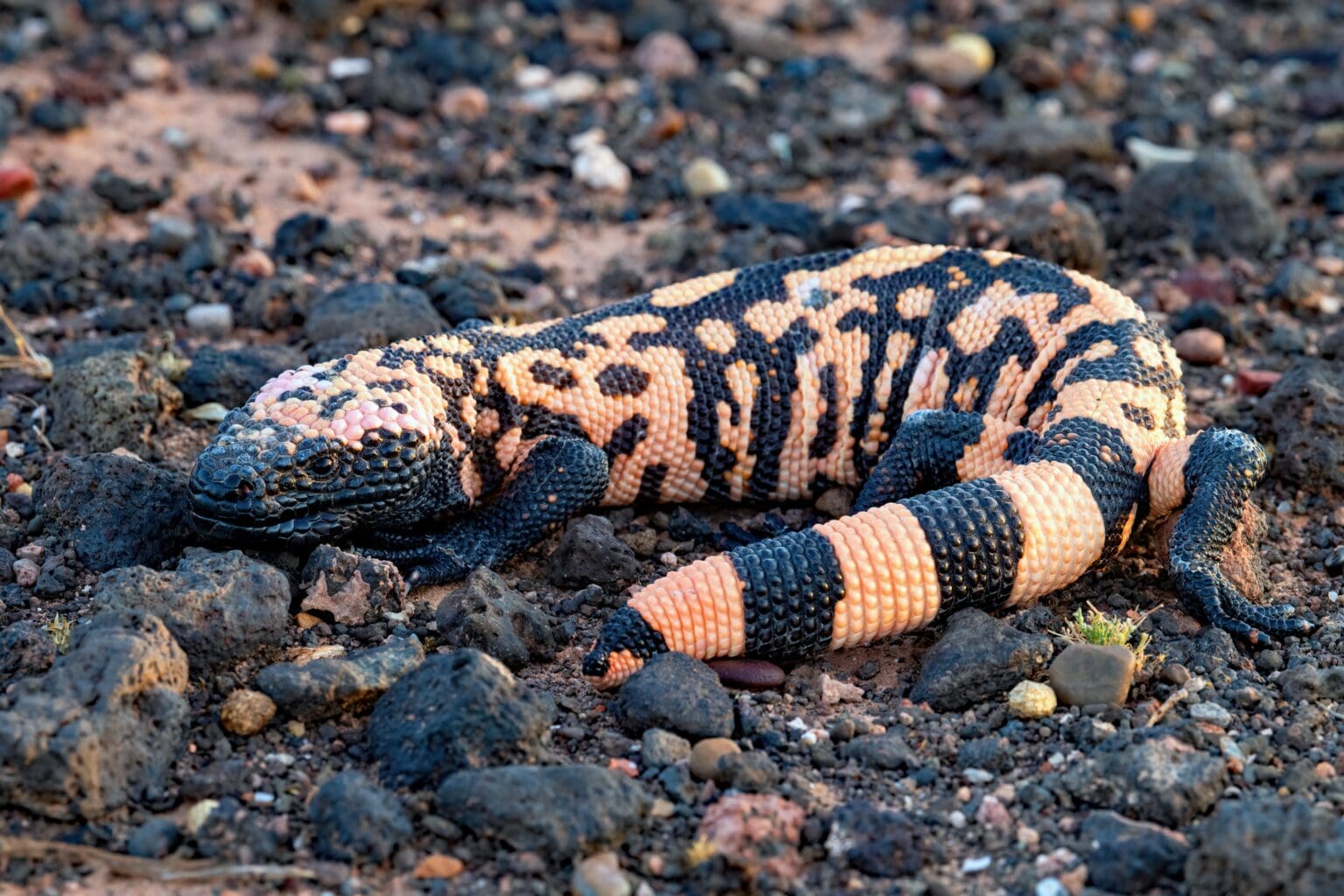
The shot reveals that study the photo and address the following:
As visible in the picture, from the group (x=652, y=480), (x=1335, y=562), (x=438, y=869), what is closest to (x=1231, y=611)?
(x=1335, y=562)

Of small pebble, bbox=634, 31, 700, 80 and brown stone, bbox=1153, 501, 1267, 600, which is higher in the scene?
small pebble, bbox=634, 31, 700, 80

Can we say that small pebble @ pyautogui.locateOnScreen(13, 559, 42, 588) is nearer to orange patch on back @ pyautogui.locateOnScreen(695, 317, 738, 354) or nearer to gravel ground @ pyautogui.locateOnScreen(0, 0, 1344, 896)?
gravel ground @ pyautogui.locateOnScreen(0, 0, 1344, 896)

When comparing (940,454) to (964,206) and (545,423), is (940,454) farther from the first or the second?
(964,206)

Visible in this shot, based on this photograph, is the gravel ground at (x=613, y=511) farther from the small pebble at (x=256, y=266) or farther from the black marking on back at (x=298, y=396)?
the black marking on back at (x=298, y=396)

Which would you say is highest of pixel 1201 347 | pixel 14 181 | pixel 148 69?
pixel 148 69

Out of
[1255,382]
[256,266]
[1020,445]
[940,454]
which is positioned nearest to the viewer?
[1020,445]

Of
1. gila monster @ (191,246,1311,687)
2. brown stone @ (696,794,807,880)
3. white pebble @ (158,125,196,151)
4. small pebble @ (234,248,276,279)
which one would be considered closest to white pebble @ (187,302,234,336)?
small pebble @ (234,248,276,279)

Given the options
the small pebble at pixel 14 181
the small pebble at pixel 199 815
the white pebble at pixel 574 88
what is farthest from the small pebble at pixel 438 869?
the white pebble at pixel 574 88

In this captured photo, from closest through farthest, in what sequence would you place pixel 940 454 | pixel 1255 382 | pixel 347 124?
pixel 940 454
pixel 1255 382
pixel 347 124

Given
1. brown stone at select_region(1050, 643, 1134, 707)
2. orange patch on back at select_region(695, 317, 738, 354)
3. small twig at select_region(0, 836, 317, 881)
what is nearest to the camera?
small twig at select_region(0, 836, 317, 881)
